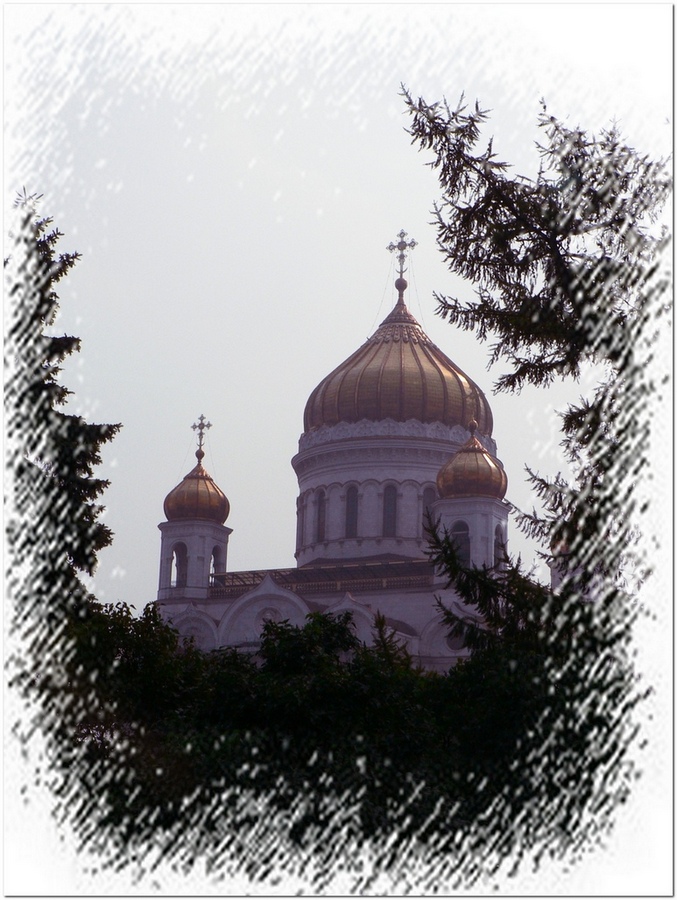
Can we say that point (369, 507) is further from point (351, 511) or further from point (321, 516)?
point (321, 516)

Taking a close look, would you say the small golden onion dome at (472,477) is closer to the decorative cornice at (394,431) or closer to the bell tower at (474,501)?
the bell tower at (474,501)

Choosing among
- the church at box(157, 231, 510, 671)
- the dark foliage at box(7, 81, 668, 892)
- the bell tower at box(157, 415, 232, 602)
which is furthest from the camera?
the bell tower at box(157, 415, 232, 602)

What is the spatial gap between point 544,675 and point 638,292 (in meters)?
2.67

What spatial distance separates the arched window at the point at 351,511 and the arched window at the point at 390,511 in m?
1.01

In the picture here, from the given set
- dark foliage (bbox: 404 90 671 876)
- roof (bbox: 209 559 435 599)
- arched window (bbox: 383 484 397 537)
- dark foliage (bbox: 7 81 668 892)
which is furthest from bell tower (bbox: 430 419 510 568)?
dark foliage (bbox: 404 90 671 876)

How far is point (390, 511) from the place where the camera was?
44.1 metres

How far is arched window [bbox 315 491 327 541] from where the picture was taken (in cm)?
4481

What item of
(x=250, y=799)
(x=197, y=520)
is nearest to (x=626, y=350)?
(x=250, y=799)

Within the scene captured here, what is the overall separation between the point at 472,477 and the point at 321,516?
7.35 meters

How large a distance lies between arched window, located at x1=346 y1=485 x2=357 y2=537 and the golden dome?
256cm

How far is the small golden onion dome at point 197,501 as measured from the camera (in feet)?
144

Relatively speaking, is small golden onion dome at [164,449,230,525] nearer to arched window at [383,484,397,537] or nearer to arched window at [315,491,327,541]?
arched window at [315,491,327,541]

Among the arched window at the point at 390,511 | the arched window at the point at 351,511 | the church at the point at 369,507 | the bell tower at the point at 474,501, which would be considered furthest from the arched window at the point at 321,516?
the bell tower at the point at 474,501

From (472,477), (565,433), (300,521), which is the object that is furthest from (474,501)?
(565,433)
